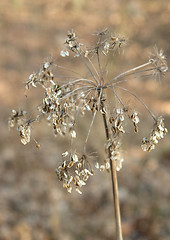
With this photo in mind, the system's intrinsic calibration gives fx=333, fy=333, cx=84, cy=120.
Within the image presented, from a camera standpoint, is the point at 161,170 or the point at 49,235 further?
the point at 161,170

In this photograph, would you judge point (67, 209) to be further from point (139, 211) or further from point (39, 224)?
point (139, 211)

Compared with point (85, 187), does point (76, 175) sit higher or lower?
lower

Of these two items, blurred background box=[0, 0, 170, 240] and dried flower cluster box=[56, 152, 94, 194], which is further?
blurred background box=[0, 0, 170, 240]

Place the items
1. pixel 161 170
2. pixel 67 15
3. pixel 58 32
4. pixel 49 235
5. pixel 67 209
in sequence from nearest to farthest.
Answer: pixel 49 235
pixel 67 209
pixel 161 170
pixel 58 32
pixel 67 15

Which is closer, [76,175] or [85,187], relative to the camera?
[76,175]

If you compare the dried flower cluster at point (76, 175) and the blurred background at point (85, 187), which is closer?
the dried flower cluster at point (76, 175)

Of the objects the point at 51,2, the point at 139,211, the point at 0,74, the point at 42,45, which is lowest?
the point at 139,211

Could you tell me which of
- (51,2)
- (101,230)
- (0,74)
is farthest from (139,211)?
(51,2)

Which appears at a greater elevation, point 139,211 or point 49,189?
point 49,189

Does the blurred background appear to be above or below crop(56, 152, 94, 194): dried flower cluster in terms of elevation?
above

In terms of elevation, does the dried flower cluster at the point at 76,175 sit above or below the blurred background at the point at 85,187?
below

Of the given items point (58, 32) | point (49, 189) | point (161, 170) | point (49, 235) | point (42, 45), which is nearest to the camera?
point (49, 235)
